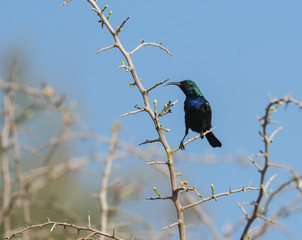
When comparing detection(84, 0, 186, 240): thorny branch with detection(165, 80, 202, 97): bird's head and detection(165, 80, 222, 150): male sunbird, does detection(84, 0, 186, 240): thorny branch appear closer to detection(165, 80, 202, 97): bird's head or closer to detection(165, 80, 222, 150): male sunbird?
detection(165, 80, 222, 150): male sunbird

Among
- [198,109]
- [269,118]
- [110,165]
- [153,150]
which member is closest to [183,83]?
[198,109]

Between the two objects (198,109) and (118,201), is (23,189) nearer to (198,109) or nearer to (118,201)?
(118,201)

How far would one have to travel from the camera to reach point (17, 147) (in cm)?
609

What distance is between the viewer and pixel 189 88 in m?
6.76

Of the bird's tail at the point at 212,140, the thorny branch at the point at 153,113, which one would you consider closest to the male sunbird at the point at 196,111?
the bird's tail at the point at 212,140

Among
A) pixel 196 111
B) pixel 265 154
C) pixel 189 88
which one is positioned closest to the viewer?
pixel 265 154

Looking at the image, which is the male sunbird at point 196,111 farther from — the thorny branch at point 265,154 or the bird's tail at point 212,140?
the thorny branch at point 265,154

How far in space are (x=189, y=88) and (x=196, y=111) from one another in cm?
33

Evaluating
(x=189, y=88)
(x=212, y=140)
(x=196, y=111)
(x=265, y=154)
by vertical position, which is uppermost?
(x=189, y=88)

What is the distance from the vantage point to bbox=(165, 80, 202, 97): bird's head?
6746mm

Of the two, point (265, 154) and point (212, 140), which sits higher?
point (212, 140)

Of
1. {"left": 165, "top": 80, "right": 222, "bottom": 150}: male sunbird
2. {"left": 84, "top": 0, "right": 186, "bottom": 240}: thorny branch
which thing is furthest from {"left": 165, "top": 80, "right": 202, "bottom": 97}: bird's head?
{"left": 84, "top": 0, "right": 186, "bottom": 240}: thorny branch

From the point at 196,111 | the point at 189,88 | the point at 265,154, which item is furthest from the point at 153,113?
the point at 189,88

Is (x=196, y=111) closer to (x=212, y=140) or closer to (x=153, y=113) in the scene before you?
(x=212, y=140)
